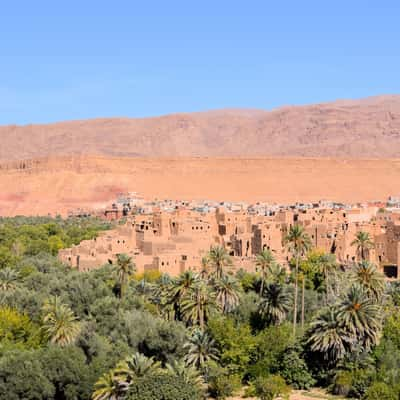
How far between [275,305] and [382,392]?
861 cm

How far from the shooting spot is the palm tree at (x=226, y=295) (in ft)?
118

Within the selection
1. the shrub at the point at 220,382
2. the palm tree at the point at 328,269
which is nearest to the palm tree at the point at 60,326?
the shrub at the point at 220,382

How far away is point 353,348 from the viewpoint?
3008cm

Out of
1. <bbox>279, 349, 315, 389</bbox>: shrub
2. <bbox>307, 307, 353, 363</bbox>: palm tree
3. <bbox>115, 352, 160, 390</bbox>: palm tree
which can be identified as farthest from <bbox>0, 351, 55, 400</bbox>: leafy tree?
<bbox>307, 307, 353, 363</bbox>: palm tree

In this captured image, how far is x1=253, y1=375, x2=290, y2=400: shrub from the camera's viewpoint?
1130 inches

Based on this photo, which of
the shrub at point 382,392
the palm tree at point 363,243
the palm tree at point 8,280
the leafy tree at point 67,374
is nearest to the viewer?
the shrub at point 382,392

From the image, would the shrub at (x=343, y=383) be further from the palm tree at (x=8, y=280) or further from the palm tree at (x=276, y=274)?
the palm tree at (x=8, y=280)

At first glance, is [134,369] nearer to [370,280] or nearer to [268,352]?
[268,352]

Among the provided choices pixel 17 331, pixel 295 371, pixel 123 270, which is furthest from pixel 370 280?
pixel 17 331

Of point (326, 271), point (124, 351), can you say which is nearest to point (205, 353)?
point (124, 351)

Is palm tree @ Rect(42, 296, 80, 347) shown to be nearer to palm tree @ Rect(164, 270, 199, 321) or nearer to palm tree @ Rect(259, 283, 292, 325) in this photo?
palm tree @ Rect(164, 270, 199, 321)

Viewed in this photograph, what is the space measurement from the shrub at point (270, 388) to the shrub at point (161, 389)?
363cm

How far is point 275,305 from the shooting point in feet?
114

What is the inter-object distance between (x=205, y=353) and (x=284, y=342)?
363 centimetres
